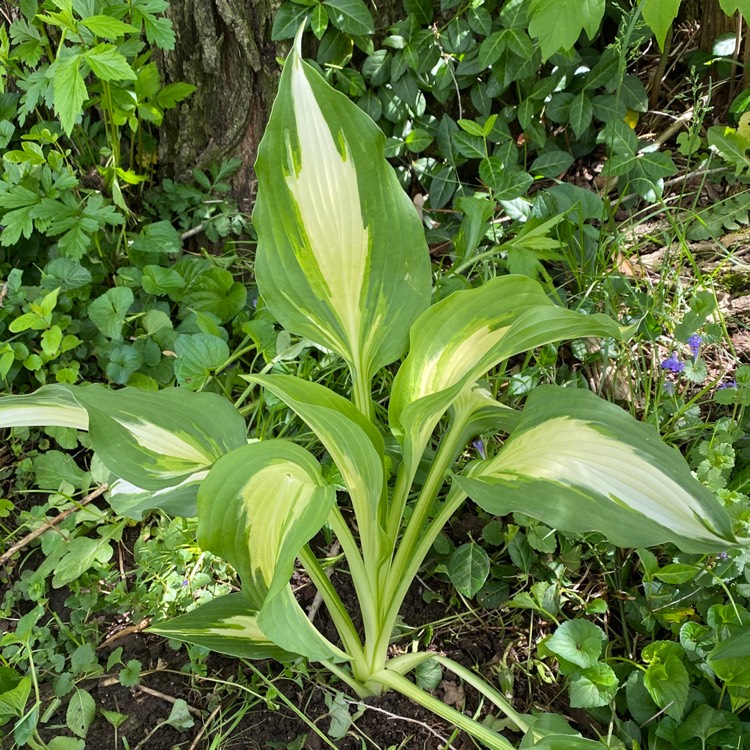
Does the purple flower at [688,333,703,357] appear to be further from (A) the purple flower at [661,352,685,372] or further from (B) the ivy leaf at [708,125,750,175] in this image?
(B) the ivy leaf at [708,125,750,175]

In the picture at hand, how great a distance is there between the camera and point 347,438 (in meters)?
0.84

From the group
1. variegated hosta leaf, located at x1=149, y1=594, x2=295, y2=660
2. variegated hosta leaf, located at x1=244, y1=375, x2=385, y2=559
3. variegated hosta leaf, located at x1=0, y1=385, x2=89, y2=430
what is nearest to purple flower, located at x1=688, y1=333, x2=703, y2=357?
variegated hosta leaf, located at x1=244, y1=375, x2=385, y2=559

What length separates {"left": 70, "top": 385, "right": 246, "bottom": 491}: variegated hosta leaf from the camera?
871mm

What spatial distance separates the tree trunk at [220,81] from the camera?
1.52 meters

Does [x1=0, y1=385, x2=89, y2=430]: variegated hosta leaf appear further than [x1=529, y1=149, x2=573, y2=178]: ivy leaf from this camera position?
No

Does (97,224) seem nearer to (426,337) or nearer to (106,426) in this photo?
(106,426)

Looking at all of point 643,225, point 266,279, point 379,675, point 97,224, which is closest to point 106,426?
point 266,279

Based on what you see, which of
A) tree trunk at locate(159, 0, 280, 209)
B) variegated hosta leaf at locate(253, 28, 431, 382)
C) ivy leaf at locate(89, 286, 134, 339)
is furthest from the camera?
tree trunk at locate(159, 0, 280, 209)

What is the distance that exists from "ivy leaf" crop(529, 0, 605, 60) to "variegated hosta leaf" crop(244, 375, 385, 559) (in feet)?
2.35

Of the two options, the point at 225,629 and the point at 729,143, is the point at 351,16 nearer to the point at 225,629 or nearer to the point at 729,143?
the point at 729,143

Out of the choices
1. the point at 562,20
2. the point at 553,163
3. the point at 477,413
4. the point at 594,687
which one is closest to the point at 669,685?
the point at 594,687

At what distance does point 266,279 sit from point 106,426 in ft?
1.06

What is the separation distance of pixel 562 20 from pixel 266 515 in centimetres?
95

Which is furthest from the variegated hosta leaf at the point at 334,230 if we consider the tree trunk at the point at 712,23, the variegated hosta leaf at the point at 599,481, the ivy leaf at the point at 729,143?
the tree trunk at the point at 712,23
